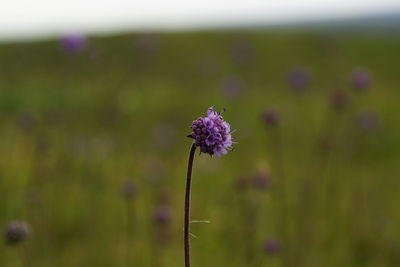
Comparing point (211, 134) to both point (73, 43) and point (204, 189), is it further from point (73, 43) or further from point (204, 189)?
point (204, 189)

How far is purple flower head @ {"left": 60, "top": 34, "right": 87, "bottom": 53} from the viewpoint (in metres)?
4.09

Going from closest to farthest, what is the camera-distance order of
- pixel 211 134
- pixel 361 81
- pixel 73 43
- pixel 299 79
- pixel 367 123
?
1. pixel 211 134
2. pixel 73 43
3. pixel 361 81
4. pixel 299 79
5. pixel 367 123

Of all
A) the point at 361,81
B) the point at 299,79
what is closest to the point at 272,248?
the point at 361,81

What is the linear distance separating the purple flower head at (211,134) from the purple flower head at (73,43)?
9.17 feet

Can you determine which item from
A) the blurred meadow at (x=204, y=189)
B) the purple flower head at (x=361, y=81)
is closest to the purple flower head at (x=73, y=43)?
the blurred meadow at (x=204, y=189)

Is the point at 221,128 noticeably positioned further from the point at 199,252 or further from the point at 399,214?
the point at 399,214

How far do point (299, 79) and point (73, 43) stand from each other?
9.16 feet

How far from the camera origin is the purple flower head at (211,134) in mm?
1450

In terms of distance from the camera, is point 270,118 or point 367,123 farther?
point 367,123

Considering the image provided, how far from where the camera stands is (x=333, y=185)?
19.0ft

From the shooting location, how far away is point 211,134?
148cm

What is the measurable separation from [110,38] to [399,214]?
86.3ft

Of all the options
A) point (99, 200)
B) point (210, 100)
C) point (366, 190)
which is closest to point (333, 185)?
point (366, 190)

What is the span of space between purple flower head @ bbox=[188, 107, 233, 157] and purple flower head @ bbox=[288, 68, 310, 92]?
4208 millimetres
